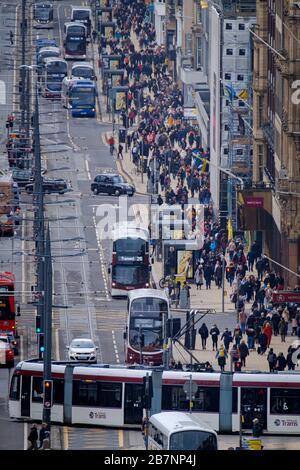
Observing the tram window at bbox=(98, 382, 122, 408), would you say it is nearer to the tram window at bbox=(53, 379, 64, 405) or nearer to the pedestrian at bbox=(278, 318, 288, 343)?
the tram window at bbox=(53, 379, 64, 405)

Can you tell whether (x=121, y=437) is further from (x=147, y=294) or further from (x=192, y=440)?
(x=147, y=294)

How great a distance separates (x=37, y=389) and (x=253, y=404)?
9.03 meters

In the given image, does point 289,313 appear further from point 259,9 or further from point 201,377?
point 259,9

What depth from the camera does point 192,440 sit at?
92812 mm

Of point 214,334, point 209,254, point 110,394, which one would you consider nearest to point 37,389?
point 110,394

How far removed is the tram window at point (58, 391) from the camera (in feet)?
362

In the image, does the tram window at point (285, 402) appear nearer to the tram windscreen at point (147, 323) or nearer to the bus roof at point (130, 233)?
the tram windscreen at point (147, 323)

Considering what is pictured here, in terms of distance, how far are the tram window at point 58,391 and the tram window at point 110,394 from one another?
1571 mm

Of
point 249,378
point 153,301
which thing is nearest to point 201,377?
point 249,378

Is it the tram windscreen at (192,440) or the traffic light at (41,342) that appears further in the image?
the traffic light at (41,342)

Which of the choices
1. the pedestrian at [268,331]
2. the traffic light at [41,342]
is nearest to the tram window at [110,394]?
the traffic light at [41,342]

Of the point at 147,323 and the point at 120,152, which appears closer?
the point at 147,323

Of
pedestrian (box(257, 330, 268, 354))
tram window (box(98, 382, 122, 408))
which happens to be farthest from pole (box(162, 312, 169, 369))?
pedestrian (box(257, 330, 268, 354))

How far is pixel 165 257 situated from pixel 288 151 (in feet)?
30.9
